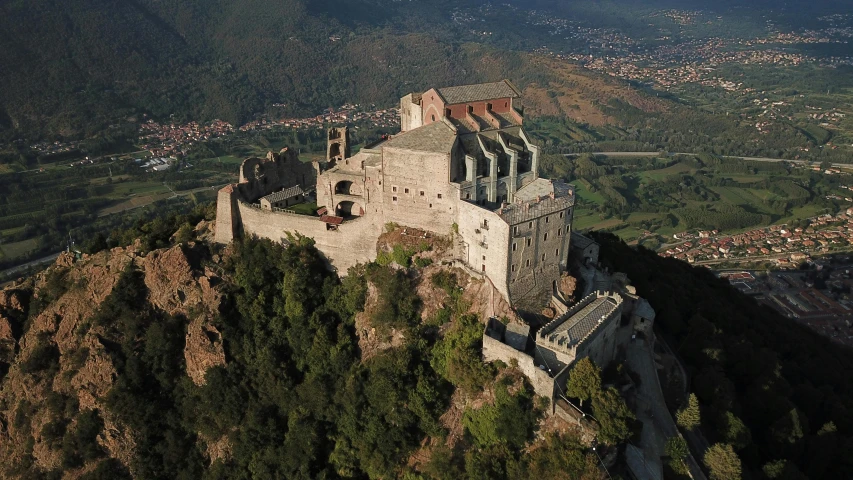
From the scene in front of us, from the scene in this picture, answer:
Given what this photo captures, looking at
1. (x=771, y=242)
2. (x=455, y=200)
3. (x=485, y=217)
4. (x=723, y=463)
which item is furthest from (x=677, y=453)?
(x=771, y=242)

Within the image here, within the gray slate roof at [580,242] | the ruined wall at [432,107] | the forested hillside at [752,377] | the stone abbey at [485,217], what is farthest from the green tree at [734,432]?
the ruined wall at [432,107]

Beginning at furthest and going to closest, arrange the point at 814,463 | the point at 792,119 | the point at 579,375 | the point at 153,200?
1. the point at 792,119
2. the point at 153,200
3. the point at 814,463
4. the point at 579,375

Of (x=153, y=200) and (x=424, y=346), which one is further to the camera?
Result: (x=153, y=200)

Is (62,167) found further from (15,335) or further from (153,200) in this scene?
(15,335)

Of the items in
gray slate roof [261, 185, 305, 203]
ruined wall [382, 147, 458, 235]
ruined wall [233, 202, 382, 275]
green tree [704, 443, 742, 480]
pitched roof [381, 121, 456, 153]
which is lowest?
green tree [704, 443, 742, 480]

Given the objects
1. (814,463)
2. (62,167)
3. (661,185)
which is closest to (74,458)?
(814,463)

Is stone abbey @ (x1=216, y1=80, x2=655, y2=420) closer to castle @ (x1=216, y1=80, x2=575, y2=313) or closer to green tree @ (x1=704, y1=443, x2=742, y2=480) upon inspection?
castle @ (x1=216, y1=80, x2=575, y2=313)

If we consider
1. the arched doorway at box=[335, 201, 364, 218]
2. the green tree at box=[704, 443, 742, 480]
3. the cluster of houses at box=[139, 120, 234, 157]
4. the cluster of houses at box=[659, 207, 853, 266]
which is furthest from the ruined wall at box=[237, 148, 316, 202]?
the cluster of houses at box=[139, 120, 234, 157]

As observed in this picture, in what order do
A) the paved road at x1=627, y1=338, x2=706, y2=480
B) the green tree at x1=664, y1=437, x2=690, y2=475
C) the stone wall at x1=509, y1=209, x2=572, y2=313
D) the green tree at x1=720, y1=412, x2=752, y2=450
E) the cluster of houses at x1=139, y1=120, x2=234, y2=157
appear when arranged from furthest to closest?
the cluster of houses at x1=139, y1=120, x2=234, y2=157 < the green tree at x1=720, y1=412, x2=752, y2=450 < the stone wall at x1=509, y1=209, x2=572, y2=313 < the paved road at x1=627, y1=338, x2=706, y2=480 < the green tree at x1=664, y1=437, x2=690, y2=475
